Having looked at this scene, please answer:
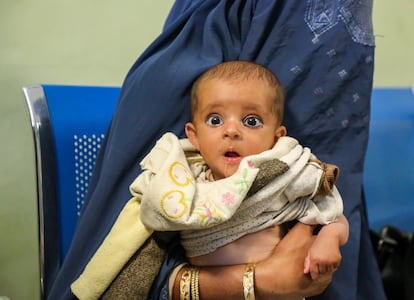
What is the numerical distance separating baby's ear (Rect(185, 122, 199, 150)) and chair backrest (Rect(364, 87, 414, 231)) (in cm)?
94

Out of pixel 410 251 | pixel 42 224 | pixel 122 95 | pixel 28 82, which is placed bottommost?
pixel 410 251

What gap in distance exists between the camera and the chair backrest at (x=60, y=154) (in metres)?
1.02

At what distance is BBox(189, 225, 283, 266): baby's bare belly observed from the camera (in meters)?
0.82

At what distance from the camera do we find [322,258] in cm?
73

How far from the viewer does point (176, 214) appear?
2.35 ft

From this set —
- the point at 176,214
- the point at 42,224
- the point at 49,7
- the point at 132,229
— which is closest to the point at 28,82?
the point at 49,7

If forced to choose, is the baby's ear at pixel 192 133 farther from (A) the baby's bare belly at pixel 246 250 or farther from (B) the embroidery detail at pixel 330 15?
(B) the embroidery detail at pixel 330 15

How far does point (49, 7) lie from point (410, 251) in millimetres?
1271

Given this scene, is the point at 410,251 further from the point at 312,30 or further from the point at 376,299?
the point at 312,30

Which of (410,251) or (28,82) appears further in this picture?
(28,82)

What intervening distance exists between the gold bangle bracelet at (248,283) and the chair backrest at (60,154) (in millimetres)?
446

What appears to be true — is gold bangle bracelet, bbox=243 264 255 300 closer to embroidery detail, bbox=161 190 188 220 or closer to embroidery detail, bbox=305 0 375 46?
embroidery detail, bbox=161 190 188 220

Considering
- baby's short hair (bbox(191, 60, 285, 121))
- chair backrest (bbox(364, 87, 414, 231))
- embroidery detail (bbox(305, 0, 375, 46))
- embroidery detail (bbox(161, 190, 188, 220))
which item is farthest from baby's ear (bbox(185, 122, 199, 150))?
chair backrest (bbox(364, 87, 414, 231))

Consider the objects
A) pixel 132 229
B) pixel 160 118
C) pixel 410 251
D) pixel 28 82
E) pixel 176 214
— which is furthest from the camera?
pixel 28 82
